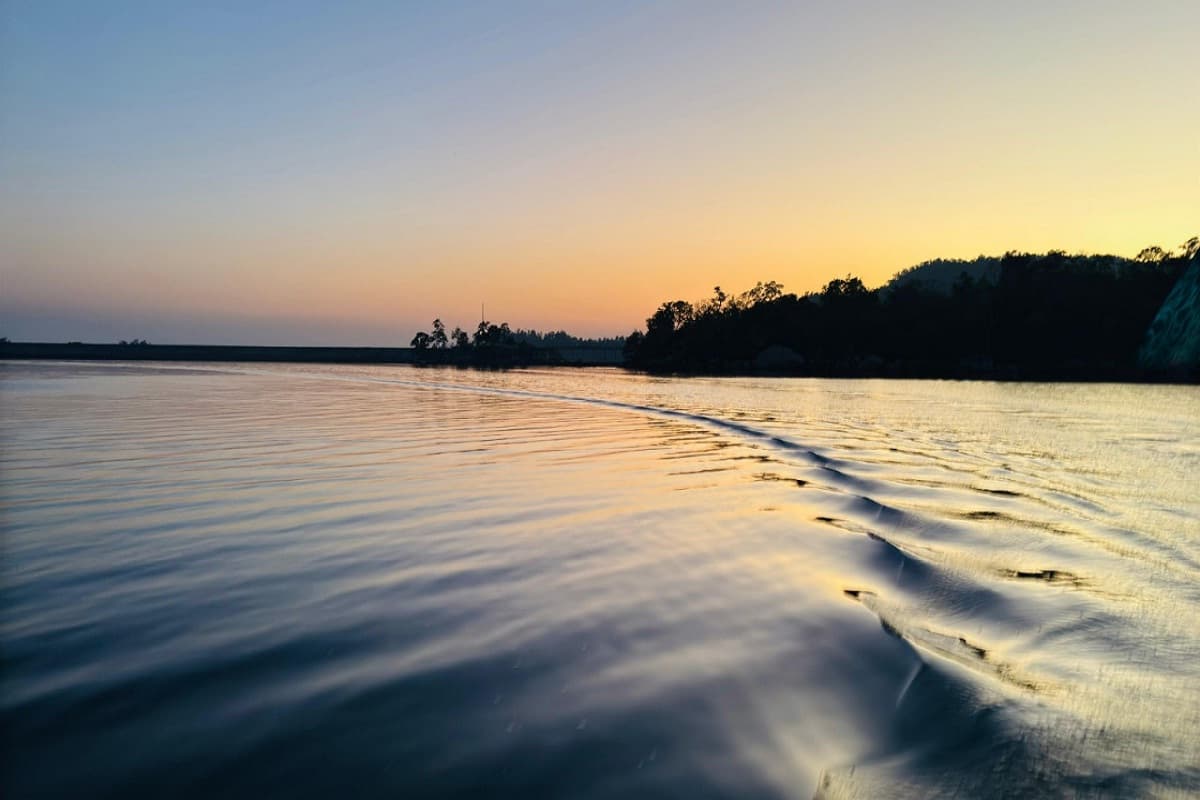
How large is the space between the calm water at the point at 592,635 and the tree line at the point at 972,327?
79698mm

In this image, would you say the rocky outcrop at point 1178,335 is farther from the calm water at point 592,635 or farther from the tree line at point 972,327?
the tree line at point 972,327

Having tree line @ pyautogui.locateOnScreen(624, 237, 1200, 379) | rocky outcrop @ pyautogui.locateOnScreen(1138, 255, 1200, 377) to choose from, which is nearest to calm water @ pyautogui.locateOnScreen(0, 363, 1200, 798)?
rocky outcrop @ pyautogui.locateOnScreen(1138, 255, 1200, 377)

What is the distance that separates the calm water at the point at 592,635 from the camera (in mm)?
2756

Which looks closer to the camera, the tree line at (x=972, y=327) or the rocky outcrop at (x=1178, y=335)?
the rocky outcrop at (x=1178, y=335)

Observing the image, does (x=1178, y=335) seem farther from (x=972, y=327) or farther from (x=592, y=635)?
(x=972, y=327)

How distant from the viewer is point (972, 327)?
9419cm

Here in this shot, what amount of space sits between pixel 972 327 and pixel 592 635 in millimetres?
104813

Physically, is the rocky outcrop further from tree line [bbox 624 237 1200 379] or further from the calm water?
tree line [bbox 624 237 1200 379]

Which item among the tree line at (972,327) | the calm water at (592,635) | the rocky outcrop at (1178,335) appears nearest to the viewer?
the rocky outcrop at (1178,335)

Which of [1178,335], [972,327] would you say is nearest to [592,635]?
[1178,335]

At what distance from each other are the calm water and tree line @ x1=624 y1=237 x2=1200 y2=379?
7970cm

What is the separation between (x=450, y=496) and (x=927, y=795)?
6.65m

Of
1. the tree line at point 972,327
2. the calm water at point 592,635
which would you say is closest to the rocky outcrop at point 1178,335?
the calm water at point 592,635

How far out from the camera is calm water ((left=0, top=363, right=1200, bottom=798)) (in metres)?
2.76
